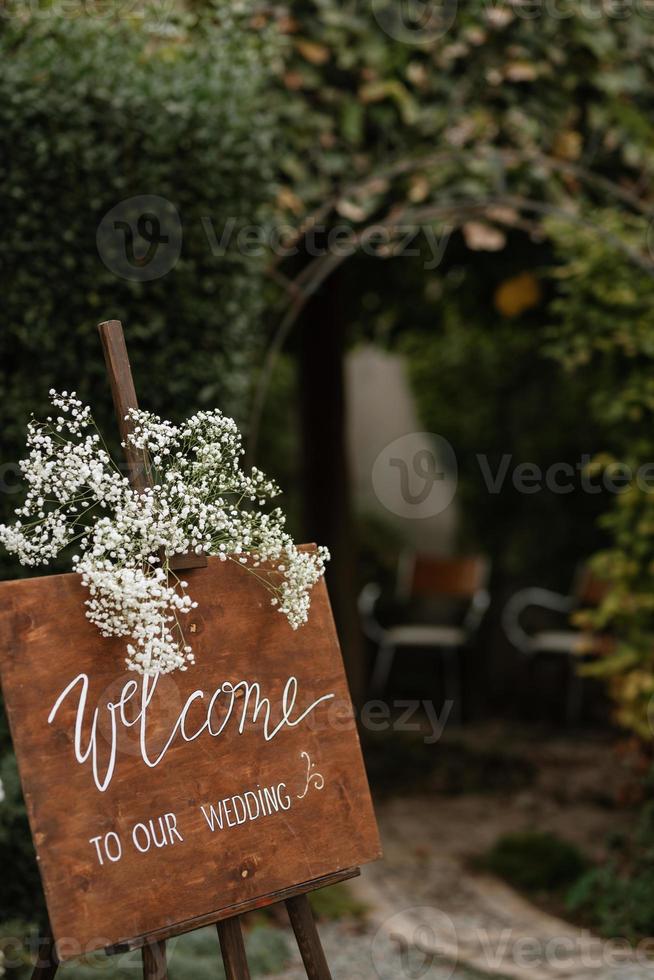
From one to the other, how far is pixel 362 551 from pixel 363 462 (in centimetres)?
117

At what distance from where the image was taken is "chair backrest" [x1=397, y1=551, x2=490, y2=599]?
7637mm

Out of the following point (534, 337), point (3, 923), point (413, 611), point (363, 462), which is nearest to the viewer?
point (3, 923)

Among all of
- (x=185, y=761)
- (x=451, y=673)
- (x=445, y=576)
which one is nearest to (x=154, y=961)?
(x=185, y=761)

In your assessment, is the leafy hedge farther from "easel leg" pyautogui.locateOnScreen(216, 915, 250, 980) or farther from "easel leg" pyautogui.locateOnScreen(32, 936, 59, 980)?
"easel leg" pyautogui.locateOnScreen(216, 915, 250, 980)

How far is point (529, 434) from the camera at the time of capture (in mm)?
7535

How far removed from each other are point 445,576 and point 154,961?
5943 millimetres

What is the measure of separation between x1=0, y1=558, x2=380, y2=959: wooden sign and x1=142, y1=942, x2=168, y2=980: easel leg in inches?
2.0

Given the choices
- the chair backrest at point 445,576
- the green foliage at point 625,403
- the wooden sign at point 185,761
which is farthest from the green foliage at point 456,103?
the chair backrest at point 445,576

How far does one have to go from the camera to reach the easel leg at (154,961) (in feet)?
6.28

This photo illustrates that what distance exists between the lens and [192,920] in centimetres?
194

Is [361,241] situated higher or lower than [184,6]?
lower

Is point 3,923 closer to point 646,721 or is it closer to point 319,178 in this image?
point 646,721

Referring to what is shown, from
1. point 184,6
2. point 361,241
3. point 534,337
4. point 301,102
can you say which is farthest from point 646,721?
point 534,337

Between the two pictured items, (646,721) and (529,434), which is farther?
(529,434)
